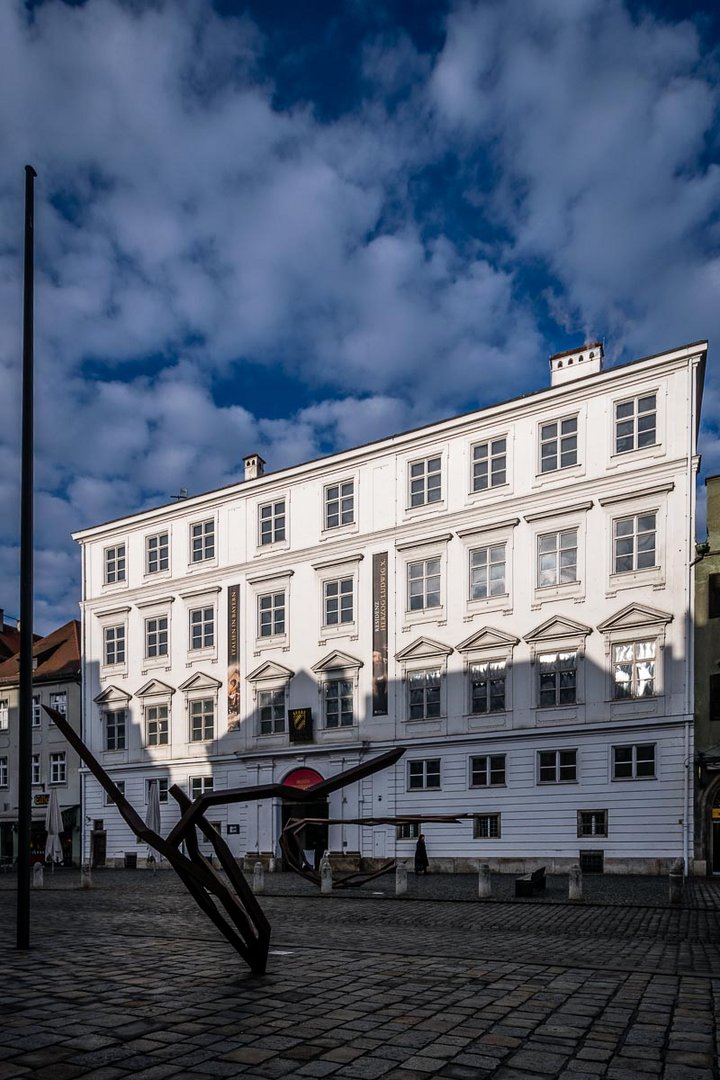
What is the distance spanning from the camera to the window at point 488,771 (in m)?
35.0

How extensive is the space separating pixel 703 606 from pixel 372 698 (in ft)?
45.2

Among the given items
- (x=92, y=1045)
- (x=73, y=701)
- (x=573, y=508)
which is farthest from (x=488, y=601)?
(x=92, y=1045)

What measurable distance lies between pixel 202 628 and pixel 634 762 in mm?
21470

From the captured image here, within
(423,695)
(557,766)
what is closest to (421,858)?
(557,766)

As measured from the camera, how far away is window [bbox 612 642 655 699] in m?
32.1

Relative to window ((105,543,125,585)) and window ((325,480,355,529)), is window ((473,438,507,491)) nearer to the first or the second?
window ((325,480,355,529))

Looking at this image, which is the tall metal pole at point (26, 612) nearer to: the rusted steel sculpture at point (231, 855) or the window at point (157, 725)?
the rusted steel sculpture at point (231, 855)

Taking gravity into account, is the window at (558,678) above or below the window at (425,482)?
below

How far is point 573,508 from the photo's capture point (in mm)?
34406

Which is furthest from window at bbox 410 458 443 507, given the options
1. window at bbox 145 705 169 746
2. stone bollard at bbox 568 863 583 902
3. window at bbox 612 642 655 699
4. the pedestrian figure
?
stone bollard at bbox 568 863 583 902

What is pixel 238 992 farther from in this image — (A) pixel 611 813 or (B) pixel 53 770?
(B) pixel 53 770

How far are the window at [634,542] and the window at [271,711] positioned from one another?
16.3 meters

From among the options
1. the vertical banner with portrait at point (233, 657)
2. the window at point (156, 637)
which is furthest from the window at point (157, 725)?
the vertical banner with portrait at point (233, 657)

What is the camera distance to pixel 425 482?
38688 mm
